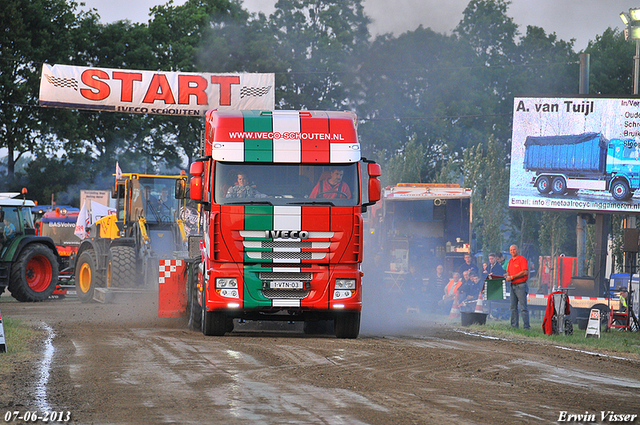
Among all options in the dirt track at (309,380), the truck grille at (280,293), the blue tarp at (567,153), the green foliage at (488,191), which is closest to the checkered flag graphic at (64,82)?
the dirt track at (309,380)

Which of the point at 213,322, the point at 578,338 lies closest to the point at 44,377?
the point at 213,322

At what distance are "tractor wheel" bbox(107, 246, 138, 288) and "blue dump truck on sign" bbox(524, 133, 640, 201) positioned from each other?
491 inches

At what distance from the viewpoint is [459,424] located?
726 cm

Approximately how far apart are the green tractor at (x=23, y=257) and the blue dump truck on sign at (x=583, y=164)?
560 inches

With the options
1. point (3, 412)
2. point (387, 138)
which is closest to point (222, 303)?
point (3, 412)

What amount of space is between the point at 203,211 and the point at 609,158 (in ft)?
51.0

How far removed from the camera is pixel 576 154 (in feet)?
87.4

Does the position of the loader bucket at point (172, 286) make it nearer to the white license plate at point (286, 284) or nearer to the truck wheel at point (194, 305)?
the truck wheel at point (194, 305)

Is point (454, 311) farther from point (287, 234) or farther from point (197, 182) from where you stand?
point (197, 182)

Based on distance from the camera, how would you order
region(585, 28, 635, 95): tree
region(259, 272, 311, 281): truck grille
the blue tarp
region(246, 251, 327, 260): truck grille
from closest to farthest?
region(246, 251, 327, 260): truck grille, region(259, 272, 311, 281): truck grille, the blue tarp, region(585, 28, 635, 95): tree

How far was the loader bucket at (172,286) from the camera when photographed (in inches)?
674

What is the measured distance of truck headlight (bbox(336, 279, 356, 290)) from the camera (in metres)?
13.7

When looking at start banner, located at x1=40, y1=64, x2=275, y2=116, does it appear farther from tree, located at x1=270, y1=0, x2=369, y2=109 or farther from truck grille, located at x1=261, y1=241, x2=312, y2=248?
tree, located at x1=270, y1=0, x2=369, y2=109

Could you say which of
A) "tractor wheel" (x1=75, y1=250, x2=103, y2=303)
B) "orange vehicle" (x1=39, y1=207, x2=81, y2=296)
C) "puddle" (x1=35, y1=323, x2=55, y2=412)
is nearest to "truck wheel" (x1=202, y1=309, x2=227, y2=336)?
"puddle" (x1=35, y1=323, x2=55, y2=412)
